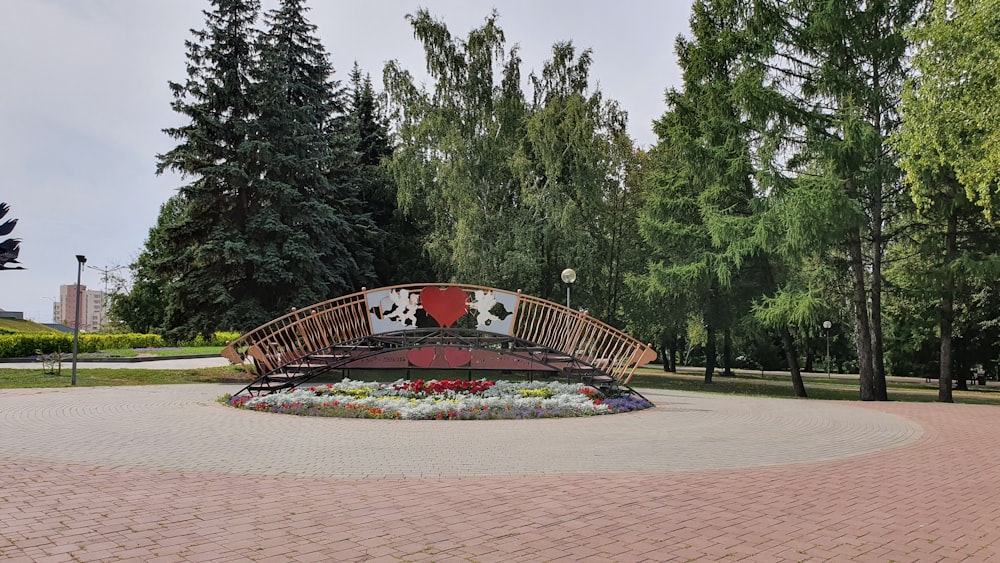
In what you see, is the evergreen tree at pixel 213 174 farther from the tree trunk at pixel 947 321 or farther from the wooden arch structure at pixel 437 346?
the tree trunk at pixel 947 321

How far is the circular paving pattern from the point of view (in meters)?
6.60

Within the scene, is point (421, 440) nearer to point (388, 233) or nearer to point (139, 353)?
point (388, 233)

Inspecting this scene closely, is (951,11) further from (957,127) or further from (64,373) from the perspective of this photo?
(64,373)

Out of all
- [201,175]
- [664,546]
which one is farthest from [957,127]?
[201,175]

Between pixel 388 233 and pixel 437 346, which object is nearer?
pixel 437 346

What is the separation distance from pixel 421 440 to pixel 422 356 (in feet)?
18.3

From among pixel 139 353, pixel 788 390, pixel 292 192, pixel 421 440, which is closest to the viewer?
pixel 421 440

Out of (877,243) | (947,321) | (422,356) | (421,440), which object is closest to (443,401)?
(422,356)

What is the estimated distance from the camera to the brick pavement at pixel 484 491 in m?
3.98

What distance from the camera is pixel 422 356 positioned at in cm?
1382

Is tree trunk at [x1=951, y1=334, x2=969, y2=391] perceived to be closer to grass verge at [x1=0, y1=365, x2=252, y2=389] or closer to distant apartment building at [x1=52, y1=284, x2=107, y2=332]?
grass verge at [x1=0, y1=365, x2=252, y2=389]

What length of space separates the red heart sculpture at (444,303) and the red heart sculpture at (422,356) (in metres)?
0.63

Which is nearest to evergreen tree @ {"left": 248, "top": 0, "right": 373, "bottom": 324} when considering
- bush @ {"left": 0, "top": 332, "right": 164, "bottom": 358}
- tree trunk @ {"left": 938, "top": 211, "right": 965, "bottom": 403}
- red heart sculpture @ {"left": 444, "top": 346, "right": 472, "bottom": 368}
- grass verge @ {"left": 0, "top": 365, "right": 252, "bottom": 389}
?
grass verge @ {"left": 0, "top": 365, "right": 252, "bottom": 389}

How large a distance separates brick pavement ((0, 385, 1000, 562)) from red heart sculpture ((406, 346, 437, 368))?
3.73 meters
